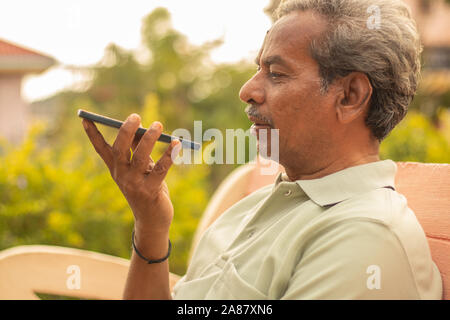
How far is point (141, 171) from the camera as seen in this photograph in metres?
1.46

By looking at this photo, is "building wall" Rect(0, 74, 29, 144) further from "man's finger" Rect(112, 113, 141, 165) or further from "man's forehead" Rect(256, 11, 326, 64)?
"man's forehead" Rect(256, 11, 326, 64)

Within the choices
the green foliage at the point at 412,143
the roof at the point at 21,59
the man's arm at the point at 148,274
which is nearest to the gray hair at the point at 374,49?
the man's arm at the point at 148,274

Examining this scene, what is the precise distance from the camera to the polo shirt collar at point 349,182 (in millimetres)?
1425

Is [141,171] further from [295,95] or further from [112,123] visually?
[295,95]

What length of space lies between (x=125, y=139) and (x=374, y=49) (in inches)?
31.0

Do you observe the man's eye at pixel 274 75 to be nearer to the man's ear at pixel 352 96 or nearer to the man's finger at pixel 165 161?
the man's ear at pixel 352 96

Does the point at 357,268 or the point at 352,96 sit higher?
the point at 352,96

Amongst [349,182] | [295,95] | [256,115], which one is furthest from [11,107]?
[349,182]

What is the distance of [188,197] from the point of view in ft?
16.2

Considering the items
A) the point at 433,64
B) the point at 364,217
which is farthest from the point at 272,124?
the point at 433,64

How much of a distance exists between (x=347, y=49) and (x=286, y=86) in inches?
8.4

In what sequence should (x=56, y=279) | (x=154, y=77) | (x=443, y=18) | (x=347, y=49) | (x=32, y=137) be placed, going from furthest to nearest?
1. (x=443, y=18)
2. (x=154, y=77)
3. (x=32, y=137)
4. (x=56, y=279)
5. (x=347, y=49)

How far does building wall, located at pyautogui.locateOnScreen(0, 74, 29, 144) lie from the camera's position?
7.48 m

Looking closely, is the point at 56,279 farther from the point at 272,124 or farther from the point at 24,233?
the point at 24,233
